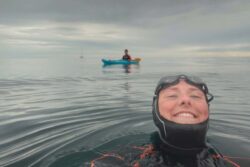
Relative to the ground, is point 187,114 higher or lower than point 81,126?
higher

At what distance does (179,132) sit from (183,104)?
479mm

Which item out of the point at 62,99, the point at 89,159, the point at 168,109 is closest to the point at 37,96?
the point at 62,99

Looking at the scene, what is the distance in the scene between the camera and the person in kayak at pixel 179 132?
4.74m

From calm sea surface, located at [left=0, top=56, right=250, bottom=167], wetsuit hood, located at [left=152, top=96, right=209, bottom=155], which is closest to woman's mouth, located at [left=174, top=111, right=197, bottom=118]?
wetsuit hood, located at [left=152, top=96, right=209, bottom=155]

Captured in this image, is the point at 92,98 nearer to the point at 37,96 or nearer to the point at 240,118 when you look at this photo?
the point at 37,96

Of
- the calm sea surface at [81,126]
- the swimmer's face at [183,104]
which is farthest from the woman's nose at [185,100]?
the calm sea surface at [81,126]

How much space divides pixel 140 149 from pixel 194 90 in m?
1.62

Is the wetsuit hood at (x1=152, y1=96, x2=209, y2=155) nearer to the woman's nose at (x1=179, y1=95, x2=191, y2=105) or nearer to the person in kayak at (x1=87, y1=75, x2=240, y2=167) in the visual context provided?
the person in kayak at (x1=87, y1=75, x2=240, y2=167)

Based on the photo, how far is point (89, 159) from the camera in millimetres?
5273

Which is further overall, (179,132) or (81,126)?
(81,126)

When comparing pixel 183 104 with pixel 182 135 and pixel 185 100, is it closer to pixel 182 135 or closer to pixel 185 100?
pixel 185 100

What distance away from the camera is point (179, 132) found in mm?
4719

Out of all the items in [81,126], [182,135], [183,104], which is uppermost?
[183,104]

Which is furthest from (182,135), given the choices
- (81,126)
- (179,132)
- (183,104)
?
(81,126)
